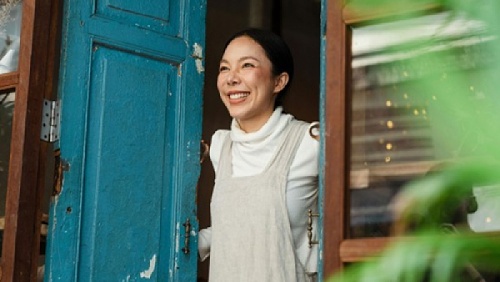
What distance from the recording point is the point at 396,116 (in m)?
2.06

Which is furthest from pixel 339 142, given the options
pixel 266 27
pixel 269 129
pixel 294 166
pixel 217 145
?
pixel 266 27

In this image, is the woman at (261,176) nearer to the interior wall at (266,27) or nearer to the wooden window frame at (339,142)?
the wooden window frame at (339,142)

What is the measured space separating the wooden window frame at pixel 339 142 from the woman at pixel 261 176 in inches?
27.7

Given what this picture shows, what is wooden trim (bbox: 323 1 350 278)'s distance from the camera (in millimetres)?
2078

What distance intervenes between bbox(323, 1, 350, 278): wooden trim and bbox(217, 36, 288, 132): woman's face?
0.84m

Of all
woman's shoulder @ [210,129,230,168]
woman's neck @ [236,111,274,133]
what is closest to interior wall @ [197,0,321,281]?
woman's shoulder @ [210,129,230,168]

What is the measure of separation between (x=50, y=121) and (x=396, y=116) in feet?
4.79

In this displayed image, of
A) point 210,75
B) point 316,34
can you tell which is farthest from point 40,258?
point 316,34

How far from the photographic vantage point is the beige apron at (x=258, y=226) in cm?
281

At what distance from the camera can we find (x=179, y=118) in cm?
339

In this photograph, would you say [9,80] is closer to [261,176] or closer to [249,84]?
[249,84]

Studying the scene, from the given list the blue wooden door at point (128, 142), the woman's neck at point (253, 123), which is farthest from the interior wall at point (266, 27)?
the woman's neck at point (253, 123)

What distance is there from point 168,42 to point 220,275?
3.35ft

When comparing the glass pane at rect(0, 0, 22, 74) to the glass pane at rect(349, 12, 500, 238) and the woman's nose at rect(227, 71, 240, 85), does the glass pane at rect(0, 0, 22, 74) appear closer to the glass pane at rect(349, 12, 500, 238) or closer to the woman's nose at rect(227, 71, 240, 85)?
the woman's nose at rect(227, 71, 240, 85)
